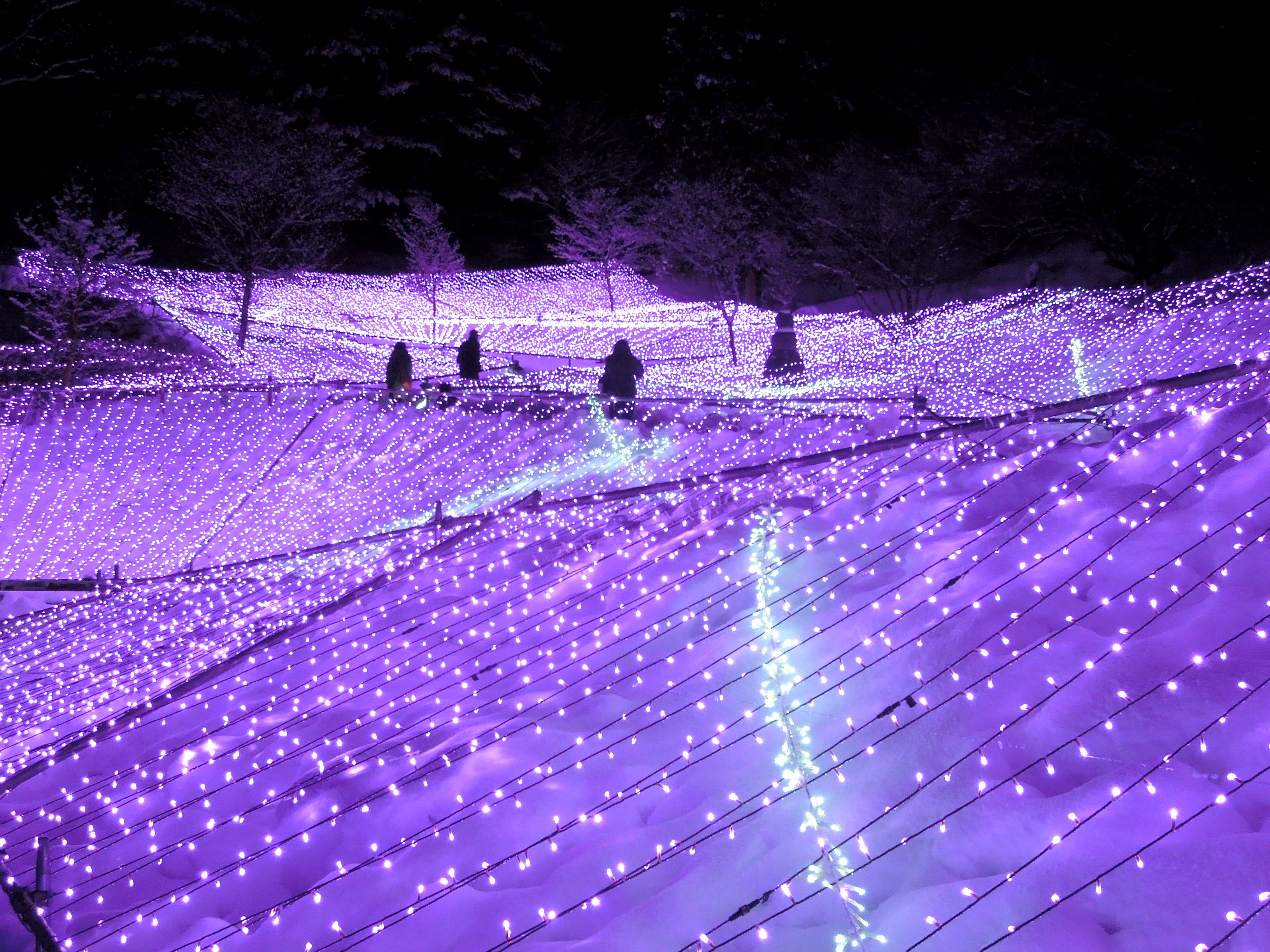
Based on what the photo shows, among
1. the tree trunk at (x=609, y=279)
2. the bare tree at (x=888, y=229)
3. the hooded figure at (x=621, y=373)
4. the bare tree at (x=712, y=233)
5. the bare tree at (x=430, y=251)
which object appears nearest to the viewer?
the hooded figure at (x=621, y=373)

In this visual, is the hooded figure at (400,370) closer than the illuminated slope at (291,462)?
No

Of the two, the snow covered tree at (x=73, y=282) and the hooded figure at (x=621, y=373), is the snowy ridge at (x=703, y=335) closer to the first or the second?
the snow covered tree at (x=73, y=282)

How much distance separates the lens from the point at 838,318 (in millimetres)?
17891

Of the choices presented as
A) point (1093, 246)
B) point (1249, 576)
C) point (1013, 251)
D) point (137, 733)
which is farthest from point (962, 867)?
point (1013, 251)

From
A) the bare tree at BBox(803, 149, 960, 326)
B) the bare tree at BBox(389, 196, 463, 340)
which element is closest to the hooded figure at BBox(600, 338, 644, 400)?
the bare tree at BBox(803, 149, 960, 326)

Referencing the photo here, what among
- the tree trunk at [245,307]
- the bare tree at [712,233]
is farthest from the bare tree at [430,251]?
the bare tree at [712,233]

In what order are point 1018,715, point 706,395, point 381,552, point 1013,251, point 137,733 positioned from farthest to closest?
1. point 1013,251
2. point 706,395
3. point 381,552
4. point 137,733
5. point 1018,715

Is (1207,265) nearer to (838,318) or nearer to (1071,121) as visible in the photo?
(1071,121)

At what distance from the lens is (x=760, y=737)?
2904 mm

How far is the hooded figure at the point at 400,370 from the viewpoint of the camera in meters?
11.3

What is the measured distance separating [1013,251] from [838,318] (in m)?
4.75

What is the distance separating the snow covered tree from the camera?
14.0 m

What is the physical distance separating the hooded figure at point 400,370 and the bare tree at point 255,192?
659cm

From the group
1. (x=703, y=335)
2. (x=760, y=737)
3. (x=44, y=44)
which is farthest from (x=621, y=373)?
(x=44, y=44)
